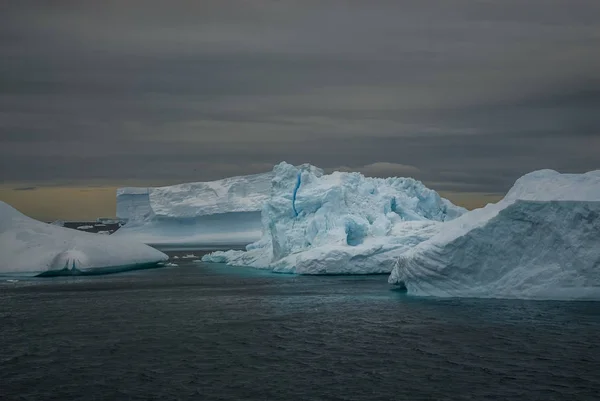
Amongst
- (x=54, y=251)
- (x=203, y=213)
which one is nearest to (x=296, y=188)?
(x=54, y=251)

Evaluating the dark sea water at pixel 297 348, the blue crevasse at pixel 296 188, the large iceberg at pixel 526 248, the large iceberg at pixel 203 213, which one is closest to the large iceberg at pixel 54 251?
the blue crevasse at pixel 296 188

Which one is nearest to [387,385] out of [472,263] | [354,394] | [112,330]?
[354,394]

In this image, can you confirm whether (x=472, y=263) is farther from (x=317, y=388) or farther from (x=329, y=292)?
(x=317, y=388)

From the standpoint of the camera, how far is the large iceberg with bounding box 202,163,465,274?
30.4m

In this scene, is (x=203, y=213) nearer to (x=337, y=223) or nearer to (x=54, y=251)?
(x=54, y=251)

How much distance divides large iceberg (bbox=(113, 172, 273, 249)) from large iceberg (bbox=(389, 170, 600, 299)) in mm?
41331

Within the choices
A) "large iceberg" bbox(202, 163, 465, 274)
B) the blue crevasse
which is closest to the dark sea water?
"large iceberg" bbox(202, 163, 465, 274)

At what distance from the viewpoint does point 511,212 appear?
794 inches

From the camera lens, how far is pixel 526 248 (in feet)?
65.7

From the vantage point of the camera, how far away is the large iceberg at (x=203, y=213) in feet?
208

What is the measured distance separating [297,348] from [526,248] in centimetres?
858

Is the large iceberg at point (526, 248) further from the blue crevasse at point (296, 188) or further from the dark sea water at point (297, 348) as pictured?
the blue crevasse at point (296, 188)

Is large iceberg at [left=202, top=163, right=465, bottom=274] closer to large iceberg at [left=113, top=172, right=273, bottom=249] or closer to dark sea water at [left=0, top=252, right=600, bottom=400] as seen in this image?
dark sea water at [left=0, top=252, right=600, bottom=400]

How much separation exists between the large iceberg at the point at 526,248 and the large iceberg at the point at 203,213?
41.3 metres
